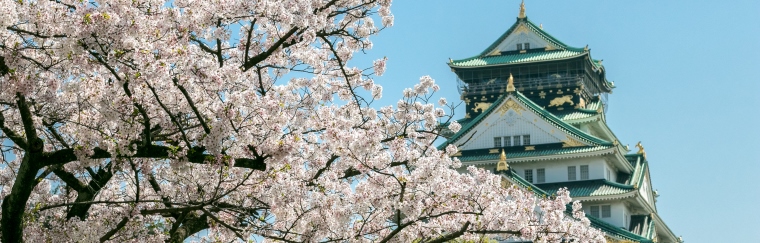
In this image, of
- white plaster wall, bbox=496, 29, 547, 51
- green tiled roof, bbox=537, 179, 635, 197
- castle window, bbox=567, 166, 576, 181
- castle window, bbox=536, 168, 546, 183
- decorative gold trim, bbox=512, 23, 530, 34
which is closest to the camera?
green tiled roof, bbox=537, 179, 635, 197

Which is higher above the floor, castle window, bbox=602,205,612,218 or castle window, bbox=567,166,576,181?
castle window, bbox=567,166,576,181

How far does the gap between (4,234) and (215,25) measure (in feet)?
11.6

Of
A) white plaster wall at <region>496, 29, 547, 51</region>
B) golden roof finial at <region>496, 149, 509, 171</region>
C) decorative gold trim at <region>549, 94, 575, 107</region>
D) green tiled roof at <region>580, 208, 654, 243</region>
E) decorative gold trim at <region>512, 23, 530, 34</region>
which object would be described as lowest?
green tiled roof at <region>580, 208, 654, 243</region>

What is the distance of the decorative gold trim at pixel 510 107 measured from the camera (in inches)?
2227

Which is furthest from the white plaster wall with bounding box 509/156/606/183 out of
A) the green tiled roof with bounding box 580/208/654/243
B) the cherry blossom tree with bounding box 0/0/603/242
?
the cherry blossom tree with bounding box 0/0/603/242

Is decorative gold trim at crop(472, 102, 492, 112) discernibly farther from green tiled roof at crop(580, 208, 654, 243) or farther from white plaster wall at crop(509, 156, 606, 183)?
green tiled roof at crop(580, 208, 654, 243)

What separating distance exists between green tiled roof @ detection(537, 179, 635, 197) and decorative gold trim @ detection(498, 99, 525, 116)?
424 centimetres

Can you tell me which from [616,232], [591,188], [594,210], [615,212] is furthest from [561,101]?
[616,232]

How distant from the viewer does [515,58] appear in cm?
6175

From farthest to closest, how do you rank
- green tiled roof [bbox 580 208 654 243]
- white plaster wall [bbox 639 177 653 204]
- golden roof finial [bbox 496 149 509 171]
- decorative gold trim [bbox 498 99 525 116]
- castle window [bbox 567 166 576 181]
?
white plaster wall [bbox 639 177 653 204] < decorative gold trim [bbox 498 99 525 116] < castle window [bbox 567 166 576 181] < golden roof finial [bbox 496 149 509 171] < green tiled roof [bbox 580 208 654 243]

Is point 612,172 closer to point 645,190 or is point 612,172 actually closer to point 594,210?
point 645,190

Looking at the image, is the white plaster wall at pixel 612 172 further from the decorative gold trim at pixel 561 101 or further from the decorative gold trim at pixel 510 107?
the decorative gold trim at pixel 510 107

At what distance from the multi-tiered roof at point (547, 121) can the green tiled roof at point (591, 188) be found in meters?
0.05

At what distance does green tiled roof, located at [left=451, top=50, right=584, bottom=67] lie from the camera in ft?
199
